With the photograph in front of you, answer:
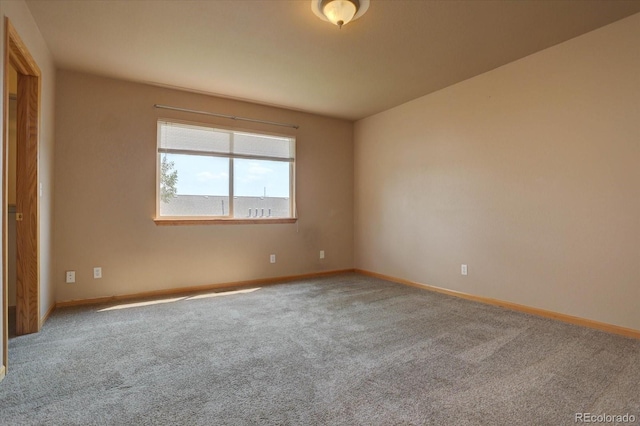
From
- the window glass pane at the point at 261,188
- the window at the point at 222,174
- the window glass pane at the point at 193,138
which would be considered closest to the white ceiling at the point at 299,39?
the window glass pane at the point at 193,138

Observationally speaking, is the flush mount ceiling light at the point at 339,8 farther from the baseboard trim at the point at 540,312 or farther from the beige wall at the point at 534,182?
the baseboard trim at the point at 540,312

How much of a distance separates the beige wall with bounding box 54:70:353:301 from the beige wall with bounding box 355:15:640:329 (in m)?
1.92

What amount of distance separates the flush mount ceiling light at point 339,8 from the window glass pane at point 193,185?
7.86 ft

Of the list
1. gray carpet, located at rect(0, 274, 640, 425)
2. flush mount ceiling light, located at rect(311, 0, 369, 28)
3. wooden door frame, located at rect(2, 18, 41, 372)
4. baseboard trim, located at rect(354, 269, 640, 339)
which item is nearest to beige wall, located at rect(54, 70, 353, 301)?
gray carpet, located at rect(0, 274, 640, 425)

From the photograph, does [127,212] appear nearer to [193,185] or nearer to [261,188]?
[193,185]

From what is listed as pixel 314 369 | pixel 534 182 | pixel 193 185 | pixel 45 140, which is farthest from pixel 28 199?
pixel 534 182

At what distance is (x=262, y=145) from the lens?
178 inches

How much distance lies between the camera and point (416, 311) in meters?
3.17

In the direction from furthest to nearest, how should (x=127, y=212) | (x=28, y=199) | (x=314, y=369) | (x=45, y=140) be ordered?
1. (x=127, y=212)
2. (x=45, y=140)
3. (x=28, y=199)
4. (x=314, y=369)

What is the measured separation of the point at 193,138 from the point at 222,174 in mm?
555

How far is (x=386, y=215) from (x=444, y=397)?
3206 mm

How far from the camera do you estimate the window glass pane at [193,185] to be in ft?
12.7

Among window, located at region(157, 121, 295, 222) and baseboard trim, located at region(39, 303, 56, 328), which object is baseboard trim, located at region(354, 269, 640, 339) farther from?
baseboard trim, located at region(39, 303, 56, 328)

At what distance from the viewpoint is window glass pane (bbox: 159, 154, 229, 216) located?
3871 mm
